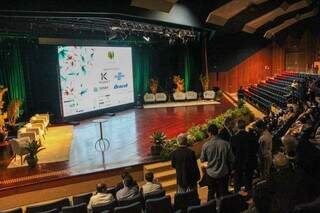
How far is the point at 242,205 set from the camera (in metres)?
4.34

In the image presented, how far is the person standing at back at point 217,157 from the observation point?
5035 millimetres

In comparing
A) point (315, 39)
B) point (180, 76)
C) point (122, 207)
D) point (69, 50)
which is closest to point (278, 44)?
point (315, 39)

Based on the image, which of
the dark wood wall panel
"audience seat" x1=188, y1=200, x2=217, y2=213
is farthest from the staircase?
the dark wood wall panel

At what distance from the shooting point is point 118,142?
9805mm

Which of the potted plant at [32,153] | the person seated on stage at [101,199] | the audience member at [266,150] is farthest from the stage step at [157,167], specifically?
the person seated on stage at [101,199]

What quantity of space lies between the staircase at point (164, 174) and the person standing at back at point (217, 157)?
2.24 m

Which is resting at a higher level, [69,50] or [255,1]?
[255,1]

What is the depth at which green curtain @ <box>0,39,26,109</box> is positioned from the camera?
36.4 feet

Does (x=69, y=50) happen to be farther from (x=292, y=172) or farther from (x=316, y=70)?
(x=316, y=70)

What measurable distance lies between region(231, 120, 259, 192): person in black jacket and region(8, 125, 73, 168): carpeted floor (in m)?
4.47

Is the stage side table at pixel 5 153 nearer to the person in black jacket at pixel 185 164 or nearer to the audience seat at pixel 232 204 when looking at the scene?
the person in black jacket at pixel 185 164

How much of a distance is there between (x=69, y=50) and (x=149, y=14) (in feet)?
14.0

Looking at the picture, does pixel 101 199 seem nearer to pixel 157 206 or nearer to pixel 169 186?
pixel 157 206

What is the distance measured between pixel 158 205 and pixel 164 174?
3217mm
